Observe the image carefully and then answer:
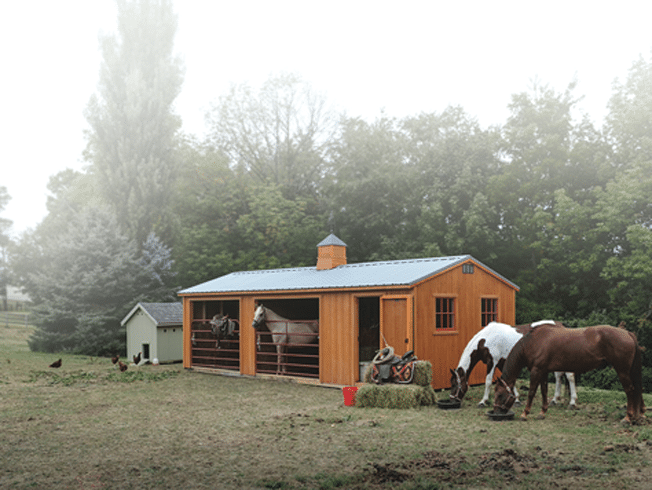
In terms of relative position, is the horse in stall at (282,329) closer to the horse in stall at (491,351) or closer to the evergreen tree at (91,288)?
the horse in stall at (491,351)

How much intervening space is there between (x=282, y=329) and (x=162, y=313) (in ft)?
21.0

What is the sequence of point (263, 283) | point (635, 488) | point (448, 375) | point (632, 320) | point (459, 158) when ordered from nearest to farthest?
1. point (635, 488)
2. point (448, 375)
3. point (263, 283)
4. point (632, 320)
5. point (459, 158)

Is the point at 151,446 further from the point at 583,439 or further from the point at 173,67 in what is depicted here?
the point at 173,67

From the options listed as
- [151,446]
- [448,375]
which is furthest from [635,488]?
[448,375]

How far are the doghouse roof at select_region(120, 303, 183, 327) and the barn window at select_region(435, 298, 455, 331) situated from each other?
10.2m

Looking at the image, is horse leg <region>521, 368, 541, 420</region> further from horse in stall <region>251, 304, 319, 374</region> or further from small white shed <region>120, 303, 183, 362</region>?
small white shed <region>120, 303, 183, 362</region>

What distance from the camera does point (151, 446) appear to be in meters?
7.51

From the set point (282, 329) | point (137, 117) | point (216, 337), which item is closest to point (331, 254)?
point (282, 329)

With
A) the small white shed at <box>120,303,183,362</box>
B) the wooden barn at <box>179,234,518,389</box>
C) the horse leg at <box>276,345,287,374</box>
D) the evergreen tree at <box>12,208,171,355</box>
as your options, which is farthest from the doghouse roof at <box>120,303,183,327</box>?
the horse leg at <box>276,345,287,374</box>

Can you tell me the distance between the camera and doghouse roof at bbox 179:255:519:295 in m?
12.6

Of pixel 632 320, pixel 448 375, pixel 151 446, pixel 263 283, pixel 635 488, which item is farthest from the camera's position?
pixel 632 320

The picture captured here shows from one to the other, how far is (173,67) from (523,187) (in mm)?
18516

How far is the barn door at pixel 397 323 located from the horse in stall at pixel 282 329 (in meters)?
2.88

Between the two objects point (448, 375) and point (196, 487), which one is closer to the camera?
point (196, 487)
